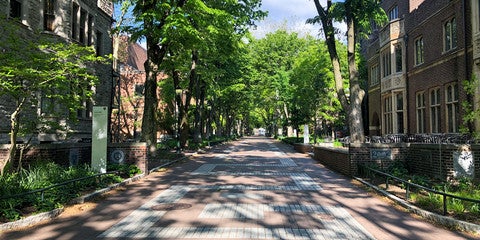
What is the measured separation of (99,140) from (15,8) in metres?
7.83

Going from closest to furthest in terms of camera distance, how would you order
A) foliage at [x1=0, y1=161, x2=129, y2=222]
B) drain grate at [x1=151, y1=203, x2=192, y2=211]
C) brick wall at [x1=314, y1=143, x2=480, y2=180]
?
foliage at [x1=0, y1=161, x2=129, y2=222] < drain grate at [x1=151, y1=203, x2=192, y2=211] < brick wall at [x1=314, y1=143, x2=480, y2=180]

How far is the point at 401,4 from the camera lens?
84.2 ft

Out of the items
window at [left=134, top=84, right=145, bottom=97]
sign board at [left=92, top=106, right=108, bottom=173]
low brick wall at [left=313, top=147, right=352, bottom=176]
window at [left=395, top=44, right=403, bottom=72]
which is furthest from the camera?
window at [left=134, top=84, right=145, bottom=97]

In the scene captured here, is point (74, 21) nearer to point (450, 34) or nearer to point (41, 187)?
point (41, 187)

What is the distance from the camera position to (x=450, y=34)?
18906mm

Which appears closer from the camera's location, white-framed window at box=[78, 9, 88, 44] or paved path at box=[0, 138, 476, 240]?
paved path at box=[0, 138, 476, 240]

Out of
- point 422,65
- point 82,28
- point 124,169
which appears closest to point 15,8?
point 82,28

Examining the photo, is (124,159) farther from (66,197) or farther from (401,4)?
(401,4)

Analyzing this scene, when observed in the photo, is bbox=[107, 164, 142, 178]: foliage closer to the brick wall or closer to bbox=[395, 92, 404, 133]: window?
the brick wall

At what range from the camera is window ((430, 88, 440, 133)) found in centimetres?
2039

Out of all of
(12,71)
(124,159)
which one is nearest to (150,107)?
(124,159)

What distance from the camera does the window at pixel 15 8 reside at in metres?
15.8

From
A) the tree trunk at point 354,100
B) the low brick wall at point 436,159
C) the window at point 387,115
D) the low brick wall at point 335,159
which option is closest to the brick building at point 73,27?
the low brick wall at point 335,159

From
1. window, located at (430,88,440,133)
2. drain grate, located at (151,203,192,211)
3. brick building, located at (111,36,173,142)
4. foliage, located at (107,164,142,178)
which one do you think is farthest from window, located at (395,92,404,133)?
brick building, located at (111,36,173,142)
